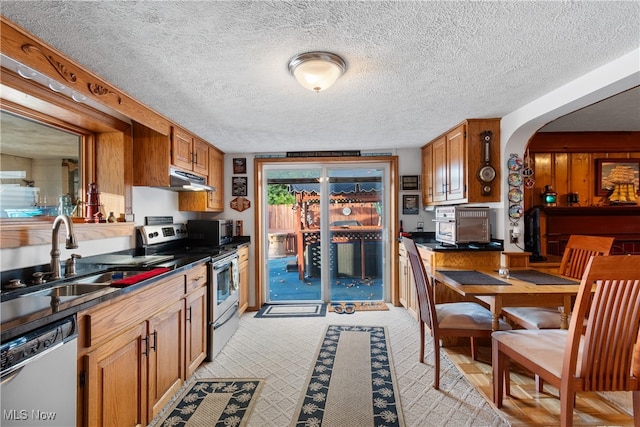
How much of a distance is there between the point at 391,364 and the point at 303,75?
90.0 inches

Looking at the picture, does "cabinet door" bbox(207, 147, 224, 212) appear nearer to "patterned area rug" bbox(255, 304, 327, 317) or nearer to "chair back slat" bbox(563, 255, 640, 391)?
"patterned area rug" bbox(255, 304, 327, 317)

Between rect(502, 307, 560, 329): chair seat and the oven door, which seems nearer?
rect(502, 307, 560, 329): chair seat

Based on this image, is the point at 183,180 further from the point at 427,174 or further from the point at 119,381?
the point at 427,174

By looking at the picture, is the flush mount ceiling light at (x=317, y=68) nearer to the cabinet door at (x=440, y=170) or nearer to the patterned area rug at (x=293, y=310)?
the cabinet door at (x=440, y=170)

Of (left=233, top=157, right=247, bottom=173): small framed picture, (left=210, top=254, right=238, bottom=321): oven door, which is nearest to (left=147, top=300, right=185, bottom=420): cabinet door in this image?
(left=210, top=254, right=238, bottom=321): oven door

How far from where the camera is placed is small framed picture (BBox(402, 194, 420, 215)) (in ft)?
13.5

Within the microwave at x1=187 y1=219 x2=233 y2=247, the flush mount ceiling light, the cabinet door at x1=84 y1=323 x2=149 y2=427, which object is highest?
the flush mount ceiling light

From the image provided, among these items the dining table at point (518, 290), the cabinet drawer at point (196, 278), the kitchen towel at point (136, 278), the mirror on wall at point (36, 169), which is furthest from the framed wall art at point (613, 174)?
the mirror on wall at point (36, 169)

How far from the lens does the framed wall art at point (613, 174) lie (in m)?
4.06

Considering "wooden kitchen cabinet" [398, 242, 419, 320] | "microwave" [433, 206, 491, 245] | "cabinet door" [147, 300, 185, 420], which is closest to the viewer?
"cabinet door" [147, 300, 185, 420]

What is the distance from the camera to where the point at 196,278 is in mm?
2477

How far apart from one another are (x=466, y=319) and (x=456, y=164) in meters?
1.58

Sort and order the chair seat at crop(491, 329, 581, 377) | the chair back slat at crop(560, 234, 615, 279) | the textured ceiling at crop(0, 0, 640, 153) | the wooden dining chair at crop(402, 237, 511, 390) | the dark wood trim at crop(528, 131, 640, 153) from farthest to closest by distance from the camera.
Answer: the dark wood trim at crop(528, 131, 640, 153)
the chair back slat at crop(560, 234, 615, 279)
the wooden dining chair at crop(402, 237, 511, 390)
the chair seat at crop(491, 329, 581, 377)
the textured ceiling at crop(0, 0, 640, 153)
